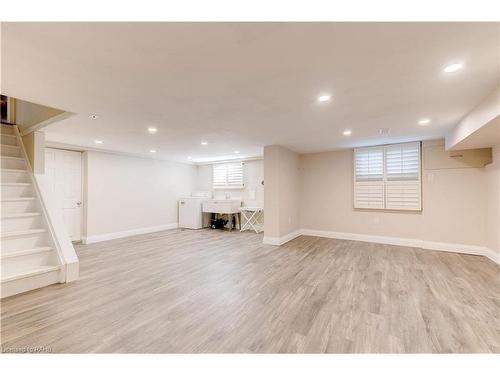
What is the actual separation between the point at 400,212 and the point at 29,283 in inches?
253

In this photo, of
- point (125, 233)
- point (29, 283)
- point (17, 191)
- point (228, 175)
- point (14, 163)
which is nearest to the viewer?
point (29, 283)

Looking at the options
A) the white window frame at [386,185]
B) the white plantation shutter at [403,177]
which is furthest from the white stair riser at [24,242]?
the white plantation shutter at [403,177]

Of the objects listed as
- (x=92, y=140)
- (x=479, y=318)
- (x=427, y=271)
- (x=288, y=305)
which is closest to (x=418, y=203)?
(x=427, y=271)

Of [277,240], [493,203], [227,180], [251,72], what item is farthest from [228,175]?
[493,203]

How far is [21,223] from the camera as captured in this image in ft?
9.36

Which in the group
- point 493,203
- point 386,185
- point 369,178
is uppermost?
point 369,178

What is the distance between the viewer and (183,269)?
3258 mm

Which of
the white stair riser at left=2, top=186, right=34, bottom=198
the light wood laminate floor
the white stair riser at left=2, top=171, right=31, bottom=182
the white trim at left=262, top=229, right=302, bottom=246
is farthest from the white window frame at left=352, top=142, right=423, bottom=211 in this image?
the white stair riser at left=2, top=171, right=31, bottom=182

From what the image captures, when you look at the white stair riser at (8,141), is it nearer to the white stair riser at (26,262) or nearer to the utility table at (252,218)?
the white stair riser at (26,262)

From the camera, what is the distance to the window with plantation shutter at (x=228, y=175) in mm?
6949

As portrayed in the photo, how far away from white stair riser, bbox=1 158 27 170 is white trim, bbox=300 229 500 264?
5.85 metres

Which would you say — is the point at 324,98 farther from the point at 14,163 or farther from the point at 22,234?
the point at 14,163

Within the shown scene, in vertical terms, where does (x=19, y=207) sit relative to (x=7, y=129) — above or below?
below
